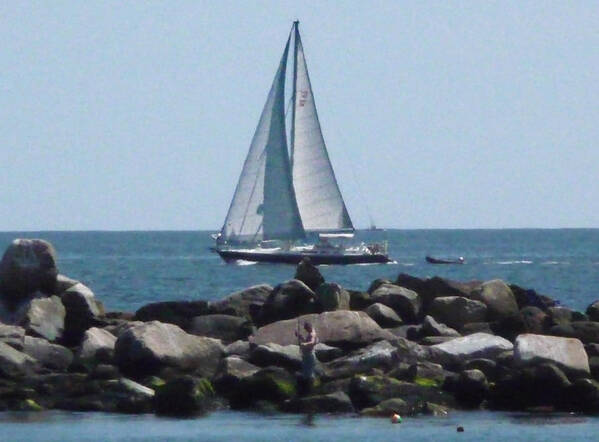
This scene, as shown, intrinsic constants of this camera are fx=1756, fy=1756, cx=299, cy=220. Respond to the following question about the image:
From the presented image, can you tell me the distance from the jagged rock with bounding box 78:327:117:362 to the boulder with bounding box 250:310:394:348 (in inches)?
98.7

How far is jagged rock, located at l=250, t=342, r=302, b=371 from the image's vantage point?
29.1m

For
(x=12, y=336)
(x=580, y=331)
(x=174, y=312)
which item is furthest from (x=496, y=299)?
(x=12, y=336)

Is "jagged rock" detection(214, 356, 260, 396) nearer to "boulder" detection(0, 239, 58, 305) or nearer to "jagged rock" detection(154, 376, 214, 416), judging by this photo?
"jagged rock" detection(154, 376, 214, 416)

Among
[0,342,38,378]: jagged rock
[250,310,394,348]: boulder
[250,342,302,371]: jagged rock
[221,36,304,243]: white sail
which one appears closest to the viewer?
[250,342,302,371]: jagged rock

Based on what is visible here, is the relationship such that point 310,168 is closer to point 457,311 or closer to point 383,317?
point 457,311

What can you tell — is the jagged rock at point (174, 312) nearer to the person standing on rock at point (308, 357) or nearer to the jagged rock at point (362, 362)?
the jagged rock at point (362, 362)

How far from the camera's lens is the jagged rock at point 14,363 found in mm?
29422

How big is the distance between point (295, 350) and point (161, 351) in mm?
2247

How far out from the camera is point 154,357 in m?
29.3

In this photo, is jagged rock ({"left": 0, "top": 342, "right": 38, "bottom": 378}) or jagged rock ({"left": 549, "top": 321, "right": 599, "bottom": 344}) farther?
jagged rock ({"left": 549, "top": 321, "right": 599, "bottom": 344})

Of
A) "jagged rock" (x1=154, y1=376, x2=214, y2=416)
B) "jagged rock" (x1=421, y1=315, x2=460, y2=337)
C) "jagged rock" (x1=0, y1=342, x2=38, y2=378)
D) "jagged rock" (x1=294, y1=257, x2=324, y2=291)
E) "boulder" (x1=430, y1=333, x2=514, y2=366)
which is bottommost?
"jagged rock" (x1=154, y1=376, x2=214, y2=416)

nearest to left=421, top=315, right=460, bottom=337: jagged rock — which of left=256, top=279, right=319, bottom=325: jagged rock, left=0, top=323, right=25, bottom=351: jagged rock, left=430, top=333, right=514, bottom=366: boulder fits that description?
left=430, top=333, right=514, bottom=366: boulder

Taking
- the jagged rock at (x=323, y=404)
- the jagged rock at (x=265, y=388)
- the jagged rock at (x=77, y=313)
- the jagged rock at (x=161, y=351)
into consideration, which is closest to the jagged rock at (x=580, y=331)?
the jagged rock at (x=323, y=404)

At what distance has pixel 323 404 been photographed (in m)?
27.5
